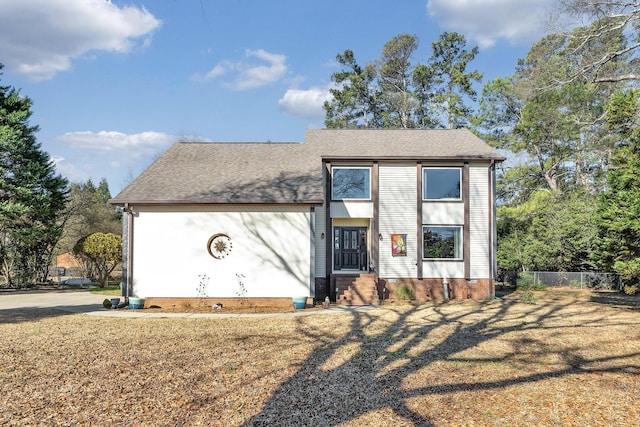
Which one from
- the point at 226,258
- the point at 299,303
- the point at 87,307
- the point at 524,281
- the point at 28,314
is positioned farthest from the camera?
the point at 524,281

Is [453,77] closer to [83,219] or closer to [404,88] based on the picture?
[404,88]

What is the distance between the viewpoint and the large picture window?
16.7 meters

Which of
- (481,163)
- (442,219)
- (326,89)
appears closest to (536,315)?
(442,219)

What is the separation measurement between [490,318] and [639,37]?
14.8m

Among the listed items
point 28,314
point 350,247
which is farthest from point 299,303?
point 28,314

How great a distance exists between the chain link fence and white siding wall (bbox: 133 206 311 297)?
12894 millimetres

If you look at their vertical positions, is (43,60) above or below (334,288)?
above

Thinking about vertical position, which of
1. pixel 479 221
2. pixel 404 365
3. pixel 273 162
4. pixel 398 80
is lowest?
pixel 404 365

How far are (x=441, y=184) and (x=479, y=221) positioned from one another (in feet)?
6.85

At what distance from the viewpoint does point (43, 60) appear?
18.3 metres

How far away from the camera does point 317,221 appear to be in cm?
1636

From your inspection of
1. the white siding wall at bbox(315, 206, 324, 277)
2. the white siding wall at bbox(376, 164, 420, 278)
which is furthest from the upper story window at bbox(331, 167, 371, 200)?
the white siding wall at bbox(315, 206, 324, 277)

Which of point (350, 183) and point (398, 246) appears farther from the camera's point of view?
point (350, 183)

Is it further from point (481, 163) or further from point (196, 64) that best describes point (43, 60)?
point (481, 163)
